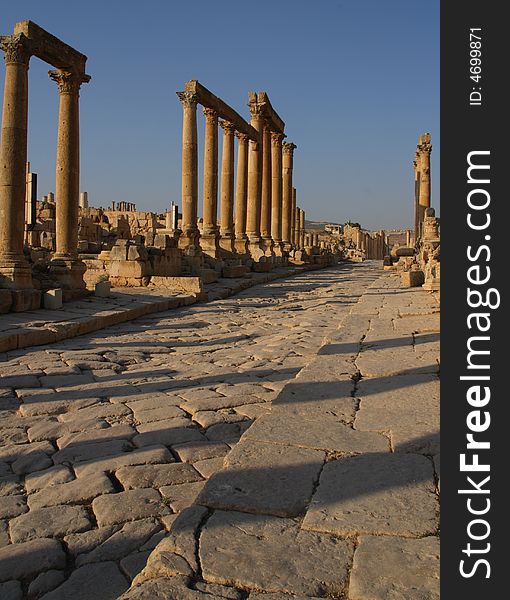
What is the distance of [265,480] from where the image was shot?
3.07 meters

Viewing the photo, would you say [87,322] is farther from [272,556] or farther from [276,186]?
[276,186]

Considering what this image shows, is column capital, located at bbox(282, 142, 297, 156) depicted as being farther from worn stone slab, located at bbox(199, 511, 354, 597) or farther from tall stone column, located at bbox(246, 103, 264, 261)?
worn stone slab, located at bbox(199, 511, 354, 597)

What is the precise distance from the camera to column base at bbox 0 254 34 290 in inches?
457

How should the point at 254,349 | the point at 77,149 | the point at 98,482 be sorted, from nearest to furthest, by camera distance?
the point at 98,482
the point at 254,349
the point at 77,149

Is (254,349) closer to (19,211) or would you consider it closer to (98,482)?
(98,482)

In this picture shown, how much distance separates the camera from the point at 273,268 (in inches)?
1153

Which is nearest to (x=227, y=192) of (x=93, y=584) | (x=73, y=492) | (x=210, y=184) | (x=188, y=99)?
(x=210, y=184)

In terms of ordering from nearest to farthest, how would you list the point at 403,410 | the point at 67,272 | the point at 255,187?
the point at 403,410, the point at 67,272, the point at 255,187

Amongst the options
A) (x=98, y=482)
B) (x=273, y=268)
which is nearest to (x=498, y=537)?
(x=98, y=482)

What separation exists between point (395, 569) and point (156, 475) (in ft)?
6.54

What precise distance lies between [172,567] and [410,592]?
85cm

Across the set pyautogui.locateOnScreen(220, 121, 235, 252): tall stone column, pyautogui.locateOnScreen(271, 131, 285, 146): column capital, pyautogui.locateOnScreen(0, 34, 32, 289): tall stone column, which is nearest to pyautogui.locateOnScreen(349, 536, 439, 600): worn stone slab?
pyautogui.locateOnScreen(0, 34, 32, 289): tall stone column

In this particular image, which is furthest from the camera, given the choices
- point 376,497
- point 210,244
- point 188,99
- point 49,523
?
point 210,244

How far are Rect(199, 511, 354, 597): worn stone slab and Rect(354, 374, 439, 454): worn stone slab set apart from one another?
121 cm
